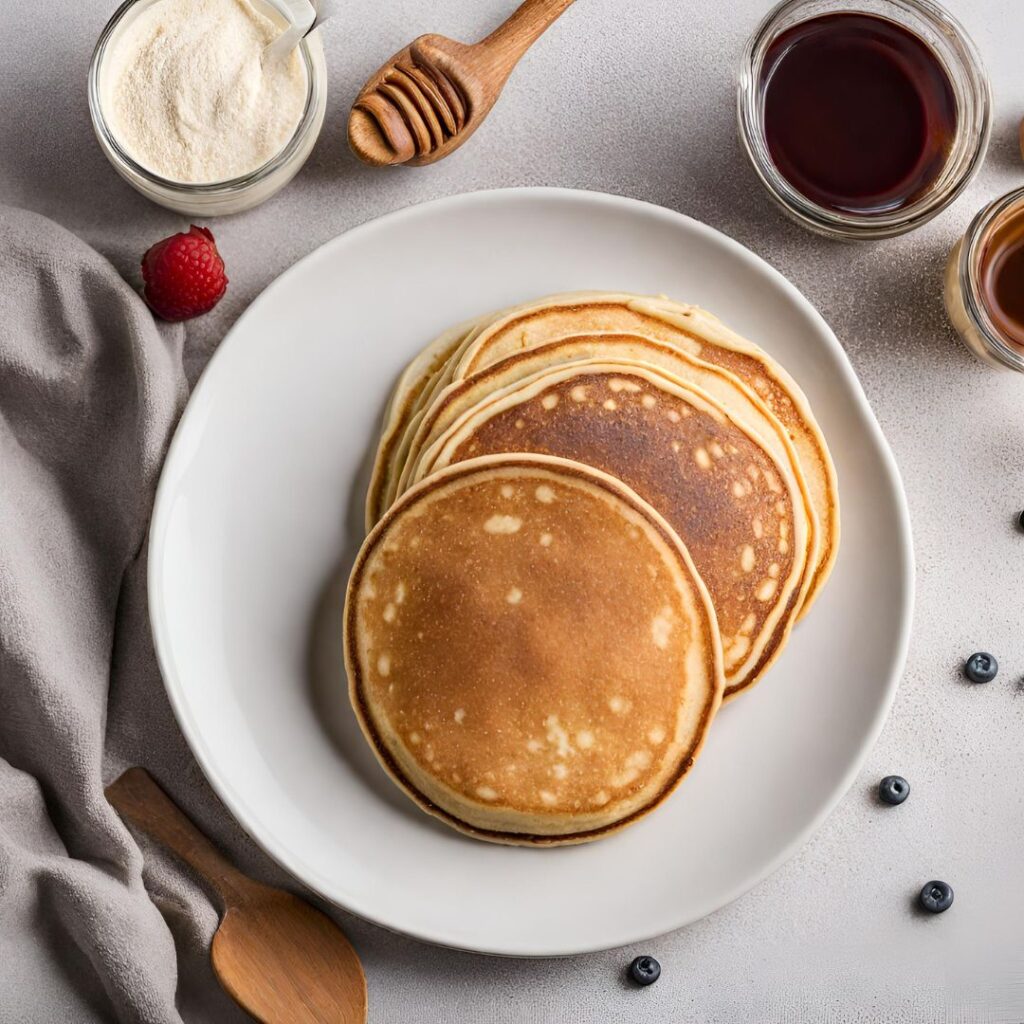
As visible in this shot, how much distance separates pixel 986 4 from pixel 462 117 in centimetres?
103

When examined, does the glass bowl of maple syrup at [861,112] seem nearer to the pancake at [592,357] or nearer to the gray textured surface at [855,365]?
the gray textured surface at [855,365]

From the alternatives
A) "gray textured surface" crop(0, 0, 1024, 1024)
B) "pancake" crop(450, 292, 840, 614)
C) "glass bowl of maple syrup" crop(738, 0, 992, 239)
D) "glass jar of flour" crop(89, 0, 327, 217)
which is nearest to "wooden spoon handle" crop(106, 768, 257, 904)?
"gray textured surface" crop(0, 0, 1024, 1024)

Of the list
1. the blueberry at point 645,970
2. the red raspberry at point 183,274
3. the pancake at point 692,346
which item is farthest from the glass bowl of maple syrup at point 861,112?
the blueberry at point 645,970

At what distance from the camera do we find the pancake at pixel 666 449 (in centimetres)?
159

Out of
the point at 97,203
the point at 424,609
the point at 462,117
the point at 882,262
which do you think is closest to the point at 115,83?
the point at 97,203

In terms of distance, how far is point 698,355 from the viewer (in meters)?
1.67

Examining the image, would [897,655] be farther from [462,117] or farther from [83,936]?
[83,936]

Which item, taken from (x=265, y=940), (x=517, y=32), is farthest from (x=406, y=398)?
(x=265, y=940)

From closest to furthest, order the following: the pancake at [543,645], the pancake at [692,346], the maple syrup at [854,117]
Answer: the pancake at [543,645], the pancake at [692,346], the maple syrup at [854,117]

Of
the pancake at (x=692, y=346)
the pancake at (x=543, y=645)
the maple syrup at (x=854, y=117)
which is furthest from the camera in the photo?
the maple syrup at (x=854, y=117)

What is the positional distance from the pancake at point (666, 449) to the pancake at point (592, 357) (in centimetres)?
4

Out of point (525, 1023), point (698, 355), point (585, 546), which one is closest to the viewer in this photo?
point (585, 546)

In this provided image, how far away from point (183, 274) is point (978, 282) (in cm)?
136

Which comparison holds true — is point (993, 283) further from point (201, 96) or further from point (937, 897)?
point (201, 96)
